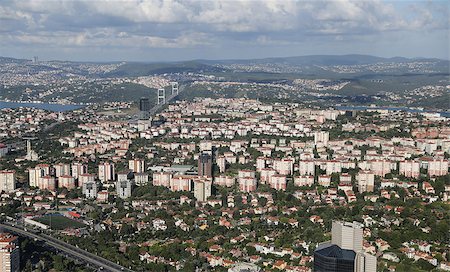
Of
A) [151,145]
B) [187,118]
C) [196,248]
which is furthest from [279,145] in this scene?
[196,248]

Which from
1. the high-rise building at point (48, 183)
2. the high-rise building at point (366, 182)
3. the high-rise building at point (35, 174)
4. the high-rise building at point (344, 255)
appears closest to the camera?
the high-rise building at point (344, 255)

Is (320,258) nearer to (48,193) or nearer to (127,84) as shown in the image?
(48,193)

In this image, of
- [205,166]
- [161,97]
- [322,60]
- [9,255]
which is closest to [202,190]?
[205,166]

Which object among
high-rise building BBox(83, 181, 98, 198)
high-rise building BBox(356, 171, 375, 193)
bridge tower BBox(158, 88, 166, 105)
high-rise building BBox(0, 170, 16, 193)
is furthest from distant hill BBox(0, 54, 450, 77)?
high-rise building BBox(356, 171, 375, 193)

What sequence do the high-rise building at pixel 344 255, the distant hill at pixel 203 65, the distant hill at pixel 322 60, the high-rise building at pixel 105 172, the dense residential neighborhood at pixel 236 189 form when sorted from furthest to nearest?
1. the distant hill at pixel 322 60
2. the distant hill at pixel 203 65
3. the high-rise building at pixel 105 172
4. the dense residential neighborhood at pixel 236 189
5. the high-rise building at pixel 344 255

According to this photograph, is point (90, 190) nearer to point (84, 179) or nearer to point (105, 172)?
point (84, 179)

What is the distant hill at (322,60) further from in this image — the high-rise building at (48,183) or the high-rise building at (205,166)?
the high-rise building at (48,183)

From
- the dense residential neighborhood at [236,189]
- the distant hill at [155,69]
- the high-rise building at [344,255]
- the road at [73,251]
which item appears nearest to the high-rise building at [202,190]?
the dense residential neighborhood at [236,189]
